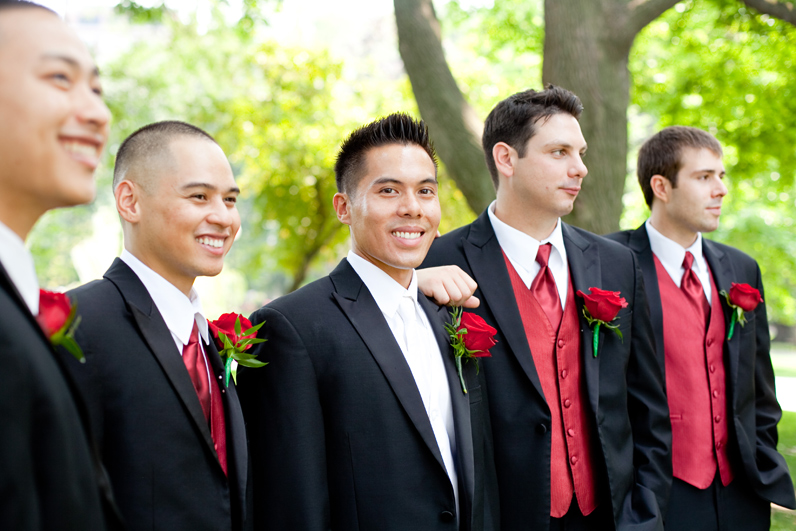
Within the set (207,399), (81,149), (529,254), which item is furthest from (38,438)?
(529,254)

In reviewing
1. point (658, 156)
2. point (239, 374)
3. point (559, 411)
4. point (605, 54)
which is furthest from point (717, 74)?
point (239, 374)

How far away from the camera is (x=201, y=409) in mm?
2195

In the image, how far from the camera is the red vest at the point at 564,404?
3105 millimetres

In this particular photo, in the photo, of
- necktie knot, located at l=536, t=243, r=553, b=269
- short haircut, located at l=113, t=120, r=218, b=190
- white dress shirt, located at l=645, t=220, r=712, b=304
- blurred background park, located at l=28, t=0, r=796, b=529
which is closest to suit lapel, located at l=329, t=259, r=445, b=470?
short haircut, located at l=113, t=120, r=218, b=190

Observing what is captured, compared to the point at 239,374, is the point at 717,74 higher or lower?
higher

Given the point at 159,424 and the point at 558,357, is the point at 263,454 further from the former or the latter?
the point at 558,357

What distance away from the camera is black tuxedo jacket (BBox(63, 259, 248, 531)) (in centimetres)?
203

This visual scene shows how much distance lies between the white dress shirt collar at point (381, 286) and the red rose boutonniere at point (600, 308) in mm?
938

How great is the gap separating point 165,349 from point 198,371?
0.63 ft

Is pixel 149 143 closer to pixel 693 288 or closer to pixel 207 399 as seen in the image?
pixel 207 399

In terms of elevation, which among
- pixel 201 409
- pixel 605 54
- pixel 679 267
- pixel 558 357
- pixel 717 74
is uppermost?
pixel 717 74

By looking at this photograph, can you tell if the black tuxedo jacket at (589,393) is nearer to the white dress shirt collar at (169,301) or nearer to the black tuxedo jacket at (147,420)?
the black tuxedo jacket at (147,420)

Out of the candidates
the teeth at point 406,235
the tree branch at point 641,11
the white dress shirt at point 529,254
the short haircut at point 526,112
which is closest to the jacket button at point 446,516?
the teeth at point 406,235

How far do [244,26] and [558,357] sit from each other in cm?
900
